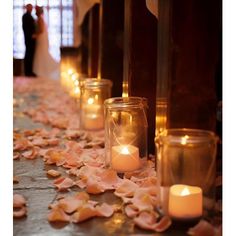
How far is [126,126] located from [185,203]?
2.54ft

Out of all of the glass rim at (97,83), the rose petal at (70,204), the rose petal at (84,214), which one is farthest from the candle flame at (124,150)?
the glass rim at (97,83)

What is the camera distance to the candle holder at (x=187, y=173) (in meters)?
1.57

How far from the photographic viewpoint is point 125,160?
2.15m

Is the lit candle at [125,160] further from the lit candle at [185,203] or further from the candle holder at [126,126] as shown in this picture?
the lit candle at [185,203]

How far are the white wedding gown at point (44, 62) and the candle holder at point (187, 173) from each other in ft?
23.8

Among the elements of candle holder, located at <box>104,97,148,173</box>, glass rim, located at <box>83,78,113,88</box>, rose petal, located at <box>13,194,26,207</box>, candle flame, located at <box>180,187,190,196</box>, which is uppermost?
glass rim, located at <box>83,78,113,88</box>

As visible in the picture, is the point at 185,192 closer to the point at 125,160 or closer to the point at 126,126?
the point at 125,160

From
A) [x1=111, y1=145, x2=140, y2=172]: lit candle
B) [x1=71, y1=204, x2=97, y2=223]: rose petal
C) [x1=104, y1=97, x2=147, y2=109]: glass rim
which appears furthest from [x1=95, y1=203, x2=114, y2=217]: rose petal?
[x1=104, y1=97, x2=147, y2=109]: glass rim

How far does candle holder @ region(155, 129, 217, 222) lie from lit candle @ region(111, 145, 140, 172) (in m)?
0.50

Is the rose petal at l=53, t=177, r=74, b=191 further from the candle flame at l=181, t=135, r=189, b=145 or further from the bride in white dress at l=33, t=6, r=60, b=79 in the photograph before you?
the bride in white dress at l=33, t=6, r=60, b=79

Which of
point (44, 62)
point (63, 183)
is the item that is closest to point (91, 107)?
point (63, 183)

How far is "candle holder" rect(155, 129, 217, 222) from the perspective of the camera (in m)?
1.57

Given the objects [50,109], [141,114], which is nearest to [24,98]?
[50,109]

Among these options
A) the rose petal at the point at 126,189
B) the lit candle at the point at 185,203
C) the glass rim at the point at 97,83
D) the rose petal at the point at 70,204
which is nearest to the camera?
the lit candle at the point at 185,203
